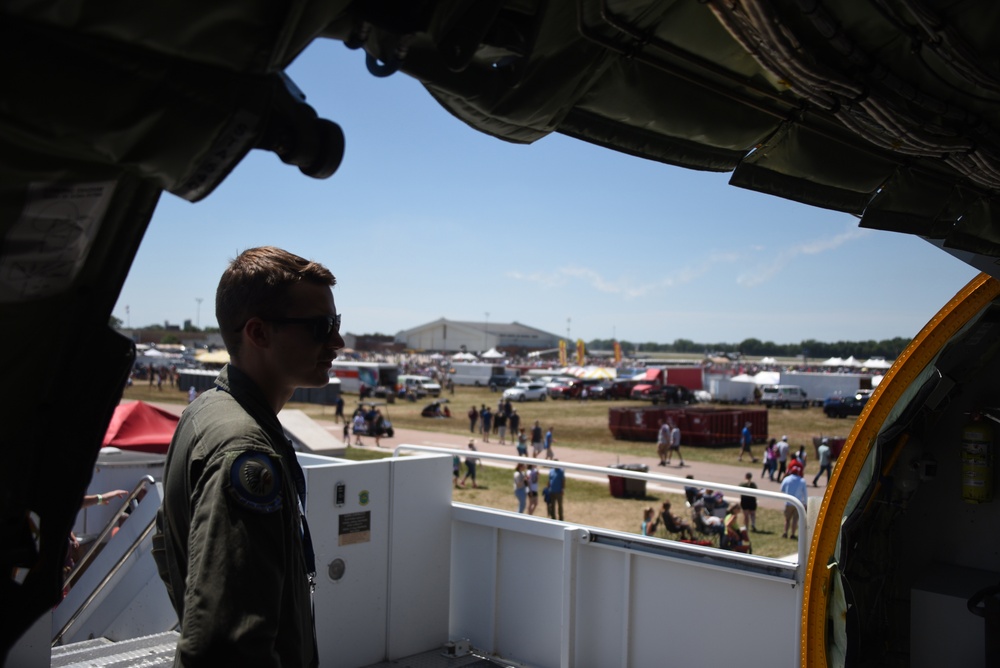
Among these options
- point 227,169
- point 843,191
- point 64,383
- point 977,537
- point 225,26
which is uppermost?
point 843,191

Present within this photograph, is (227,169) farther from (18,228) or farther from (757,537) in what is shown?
(757,537)

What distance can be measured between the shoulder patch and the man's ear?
418 millimetres

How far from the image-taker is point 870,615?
402 centimetres

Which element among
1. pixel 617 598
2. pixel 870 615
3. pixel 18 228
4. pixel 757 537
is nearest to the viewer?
pixel 18 228

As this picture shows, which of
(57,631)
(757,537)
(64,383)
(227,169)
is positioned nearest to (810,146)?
(227,169)

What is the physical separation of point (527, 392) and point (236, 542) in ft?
176

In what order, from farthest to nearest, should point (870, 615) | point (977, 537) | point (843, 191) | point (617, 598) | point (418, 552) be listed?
point (418, 552) < point (617, 598) < point (977, 537) < point (870, 615) < point (843, 191)

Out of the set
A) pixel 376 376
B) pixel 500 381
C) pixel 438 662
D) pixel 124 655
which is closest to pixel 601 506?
pixel 438 662

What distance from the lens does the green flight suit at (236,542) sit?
153 centimetres

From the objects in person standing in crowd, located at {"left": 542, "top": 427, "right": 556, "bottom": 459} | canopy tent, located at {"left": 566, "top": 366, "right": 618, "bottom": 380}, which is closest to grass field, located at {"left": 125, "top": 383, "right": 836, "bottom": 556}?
person standing in crowd, located at {"left": 542, "top": 427, "right": 556, "bottom": 459}

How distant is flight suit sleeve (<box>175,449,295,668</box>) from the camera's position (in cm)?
152

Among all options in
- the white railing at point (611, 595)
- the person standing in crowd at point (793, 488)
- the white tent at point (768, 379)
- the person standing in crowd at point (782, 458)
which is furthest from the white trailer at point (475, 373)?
the white railing at point (611, 595)

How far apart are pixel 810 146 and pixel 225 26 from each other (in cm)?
234

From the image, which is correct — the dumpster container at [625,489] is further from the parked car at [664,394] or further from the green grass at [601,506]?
the parked car at [664,394]
